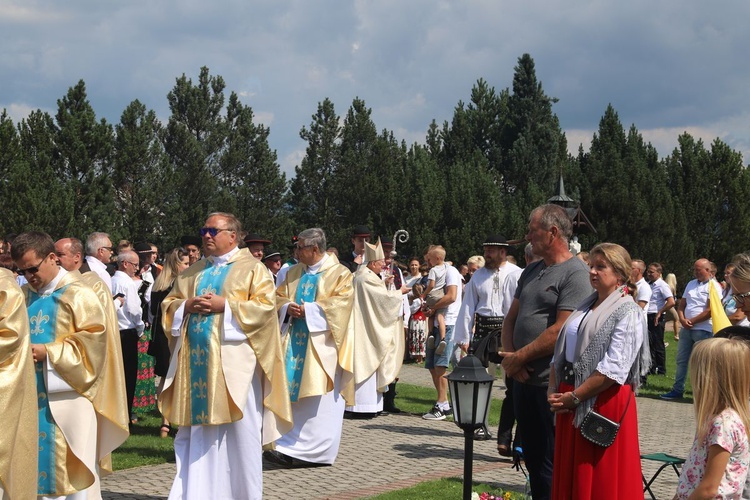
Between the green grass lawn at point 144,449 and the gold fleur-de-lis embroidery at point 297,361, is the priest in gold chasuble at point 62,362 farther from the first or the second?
the gold fleur-de-lis embroidery at point 297,361

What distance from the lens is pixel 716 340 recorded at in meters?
4.27

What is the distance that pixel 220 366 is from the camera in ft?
23.9

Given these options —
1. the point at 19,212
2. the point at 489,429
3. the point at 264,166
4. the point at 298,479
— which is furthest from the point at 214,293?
the point at 264,166

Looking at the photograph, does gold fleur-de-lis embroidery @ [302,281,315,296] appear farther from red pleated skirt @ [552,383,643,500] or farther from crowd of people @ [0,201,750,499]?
red pleated skirt @ [552,383,643,500]

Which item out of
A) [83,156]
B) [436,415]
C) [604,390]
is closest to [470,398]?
[604,390]

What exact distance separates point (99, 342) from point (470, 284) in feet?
16.5

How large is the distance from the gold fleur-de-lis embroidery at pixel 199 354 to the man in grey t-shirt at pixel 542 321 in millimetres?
2439

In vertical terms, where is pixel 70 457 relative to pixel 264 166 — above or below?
below

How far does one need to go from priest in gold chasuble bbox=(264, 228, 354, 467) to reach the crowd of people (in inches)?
0.8

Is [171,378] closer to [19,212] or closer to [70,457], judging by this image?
[70,457]

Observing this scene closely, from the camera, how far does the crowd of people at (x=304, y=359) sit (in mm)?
5227

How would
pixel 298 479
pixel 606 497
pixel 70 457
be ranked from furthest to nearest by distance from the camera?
pixel 298 479 < pixel 70 457 < pixel 606 497

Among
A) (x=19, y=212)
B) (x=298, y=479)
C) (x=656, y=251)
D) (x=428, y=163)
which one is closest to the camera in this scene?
(x=298, y=479)

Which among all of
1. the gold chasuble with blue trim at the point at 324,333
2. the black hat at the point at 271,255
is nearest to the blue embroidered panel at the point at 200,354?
the gold chasuble with blue trim at the point at 324,333
